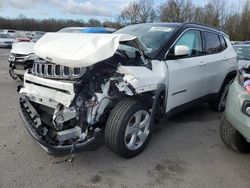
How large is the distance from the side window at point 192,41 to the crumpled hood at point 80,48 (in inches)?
40.5

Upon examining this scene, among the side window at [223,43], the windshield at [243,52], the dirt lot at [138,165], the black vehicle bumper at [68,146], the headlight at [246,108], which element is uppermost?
the side window at [223,43]

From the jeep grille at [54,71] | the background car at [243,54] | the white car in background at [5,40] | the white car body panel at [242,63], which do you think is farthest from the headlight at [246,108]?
the white car in background at [5,40]

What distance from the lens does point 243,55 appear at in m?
8.80

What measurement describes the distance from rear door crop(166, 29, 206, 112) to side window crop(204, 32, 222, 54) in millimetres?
237

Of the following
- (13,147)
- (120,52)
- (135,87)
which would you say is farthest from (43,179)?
(120,52)

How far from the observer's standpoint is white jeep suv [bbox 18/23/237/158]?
129 inches

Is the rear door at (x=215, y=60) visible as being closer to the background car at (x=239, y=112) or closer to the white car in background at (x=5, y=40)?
the background car at (x=239, y=112)

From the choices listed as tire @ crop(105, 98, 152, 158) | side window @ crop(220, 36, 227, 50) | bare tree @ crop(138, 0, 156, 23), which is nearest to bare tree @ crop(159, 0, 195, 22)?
bare tree @ crop(138, 0, 156, 23)

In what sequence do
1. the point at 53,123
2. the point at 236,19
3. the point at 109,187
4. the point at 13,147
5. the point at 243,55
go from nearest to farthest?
the point at 109,187 → the point at 53,123 → the point at 13,147 → the point at 243,55 → the point at 236,19

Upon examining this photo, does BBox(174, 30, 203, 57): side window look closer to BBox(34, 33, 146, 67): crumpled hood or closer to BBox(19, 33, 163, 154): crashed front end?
BBox(34, 33, 146, 67): crumpled hood

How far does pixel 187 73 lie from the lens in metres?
4.50

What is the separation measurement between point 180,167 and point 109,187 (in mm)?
986

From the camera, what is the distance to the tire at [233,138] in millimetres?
3857

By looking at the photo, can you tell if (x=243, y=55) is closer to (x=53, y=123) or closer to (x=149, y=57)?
(x=149, y=57)
